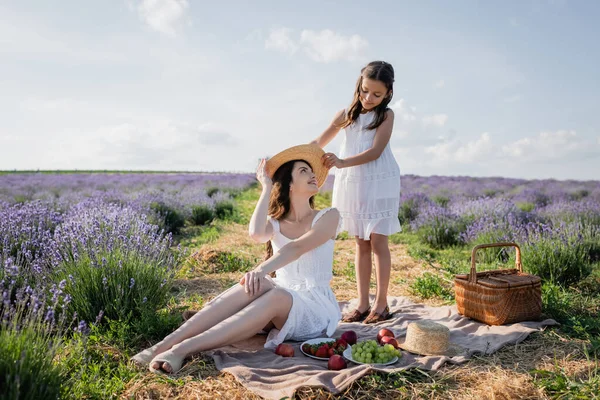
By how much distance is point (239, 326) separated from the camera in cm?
294

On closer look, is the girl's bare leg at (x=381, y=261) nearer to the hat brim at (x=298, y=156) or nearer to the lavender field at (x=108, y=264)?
the hat brim at (x=298, y=156)

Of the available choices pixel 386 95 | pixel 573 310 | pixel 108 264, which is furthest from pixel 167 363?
pixel 573 310

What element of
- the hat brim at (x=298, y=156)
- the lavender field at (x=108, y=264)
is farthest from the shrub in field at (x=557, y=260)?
the hat brim at (x=298, y=156)

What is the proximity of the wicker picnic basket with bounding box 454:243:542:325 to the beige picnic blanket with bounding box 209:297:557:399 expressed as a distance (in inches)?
2.9

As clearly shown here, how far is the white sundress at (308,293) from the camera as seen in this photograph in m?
3.20

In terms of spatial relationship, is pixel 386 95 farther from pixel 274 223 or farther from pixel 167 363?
pixel 167 363

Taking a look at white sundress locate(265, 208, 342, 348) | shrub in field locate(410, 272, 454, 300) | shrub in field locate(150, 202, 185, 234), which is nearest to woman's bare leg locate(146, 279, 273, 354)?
white sundress locate(265, 208, 342, 348)

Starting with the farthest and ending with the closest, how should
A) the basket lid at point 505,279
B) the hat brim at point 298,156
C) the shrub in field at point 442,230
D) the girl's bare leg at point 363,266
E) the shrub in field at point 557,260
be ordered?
the shrub in field at point 442,230 → the shrub in field at point 557,260 → the girl's bare leg at point 363,266 → the basket lid at point 505,279 → the hat brim at point 298,156

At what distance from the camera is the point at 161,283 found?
12.4ft

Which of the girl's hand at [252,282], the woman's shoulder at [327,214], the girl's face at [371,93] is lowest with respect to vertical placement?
the girl's hand at [252,282]

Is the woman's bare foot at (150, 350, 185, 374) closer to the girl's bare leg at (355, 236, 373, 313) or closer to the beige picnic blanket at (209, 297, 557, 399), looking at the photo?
the beige picnic blanket at (209, 297, 557, 399)

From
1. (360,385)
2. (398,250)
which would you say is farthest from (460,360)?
(398,250)

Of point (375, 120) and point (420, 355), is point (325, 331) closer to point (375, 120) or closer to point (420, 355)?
point (420, 355)

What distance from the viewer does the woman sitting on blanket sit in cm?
294
